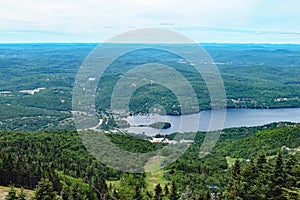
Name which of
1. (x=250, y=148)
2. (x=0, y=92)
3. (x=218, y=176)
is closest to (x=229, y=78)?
(x=0, y=92)

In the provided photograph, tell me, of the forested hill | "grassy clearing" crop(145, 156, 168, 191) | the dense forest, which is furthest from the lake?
"grassy clearing" crop(145, 156, 168, 191)

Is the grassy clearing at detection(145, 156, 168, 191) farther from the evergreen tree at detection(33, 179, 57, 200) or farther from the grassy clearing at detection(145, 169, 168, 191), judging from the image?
the evergreen tree at detection(33, 179, 57, 200)

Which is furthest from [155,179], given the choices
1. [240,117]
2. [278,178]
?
[240,117]

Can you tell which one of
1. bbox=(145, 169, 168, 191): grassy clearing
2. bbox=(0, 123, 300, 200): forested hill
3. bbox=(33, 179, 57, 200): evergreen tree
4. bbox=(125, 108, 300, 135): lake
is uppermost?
bbox=(33, 179, 57, 200): evergreen tree

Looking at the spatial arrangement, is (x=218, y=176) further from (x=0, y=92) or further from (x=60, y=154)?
(x=0, y=92)

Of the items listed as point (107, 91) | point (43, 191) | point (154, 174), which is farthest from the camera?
point (107, 91)

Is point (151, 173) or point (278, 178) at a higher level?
point (278, 178)

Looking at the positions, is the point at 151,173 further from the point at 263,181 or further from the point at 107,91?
the point at 107,91

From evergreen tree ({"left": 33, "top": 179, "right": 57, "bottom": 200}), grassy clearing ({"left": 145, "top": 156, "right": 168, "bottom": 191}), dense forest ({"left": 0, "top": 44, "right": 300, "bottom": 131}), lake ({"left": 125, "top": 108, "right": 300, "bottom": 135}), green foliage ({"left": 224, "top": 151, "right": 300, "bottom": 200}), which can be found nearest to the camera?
green foliage ({"left": 224, "top": 151, "right": 300, "bottom": 200})
